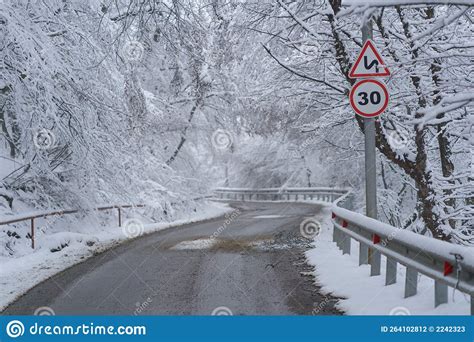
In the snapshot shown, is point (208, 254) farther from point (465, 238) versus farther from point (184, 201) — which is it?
point (184, 201)

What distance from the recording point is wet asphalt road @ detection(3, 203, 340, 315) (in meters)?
7.23

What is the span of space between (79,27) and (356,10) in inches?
377

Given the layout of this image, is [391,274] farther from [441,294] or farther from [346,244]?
[346,244]

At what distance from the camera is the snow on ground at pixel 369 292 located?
6.06 meters

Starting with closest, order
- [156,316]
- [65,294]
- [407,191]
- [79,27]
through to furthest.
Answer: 1. [156,316]
2. [65,294]
3. [79,27]
4. [407,191]

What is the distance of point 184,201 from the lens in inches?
1067

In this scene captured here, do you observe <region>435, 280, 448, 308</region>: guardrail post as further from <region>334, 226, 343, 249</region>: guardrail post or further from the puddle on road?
the puddle on road

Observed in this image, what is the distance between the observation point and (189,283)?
8891 millimetres

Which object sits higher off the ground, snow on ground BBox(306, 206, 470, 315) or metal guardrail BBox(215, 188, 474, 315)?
metal guardrail BBox(215, 188, 474, 315)

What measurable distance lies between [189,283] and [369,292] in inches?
116

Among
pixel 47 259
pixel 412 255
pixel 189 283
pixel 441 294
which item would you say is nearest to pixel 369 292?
pixel 412 255

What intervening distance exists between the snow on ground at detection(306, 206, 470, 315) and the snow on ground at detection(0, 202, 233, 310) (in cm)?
476

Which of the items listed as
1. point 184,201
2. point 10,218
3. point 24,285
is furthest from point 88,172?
point 184,201

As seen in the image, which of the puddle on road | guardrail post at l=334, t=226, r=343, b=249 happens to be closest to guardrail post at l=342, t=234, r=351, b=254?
guardrail post at l=334, t=226, r=343, b=249
